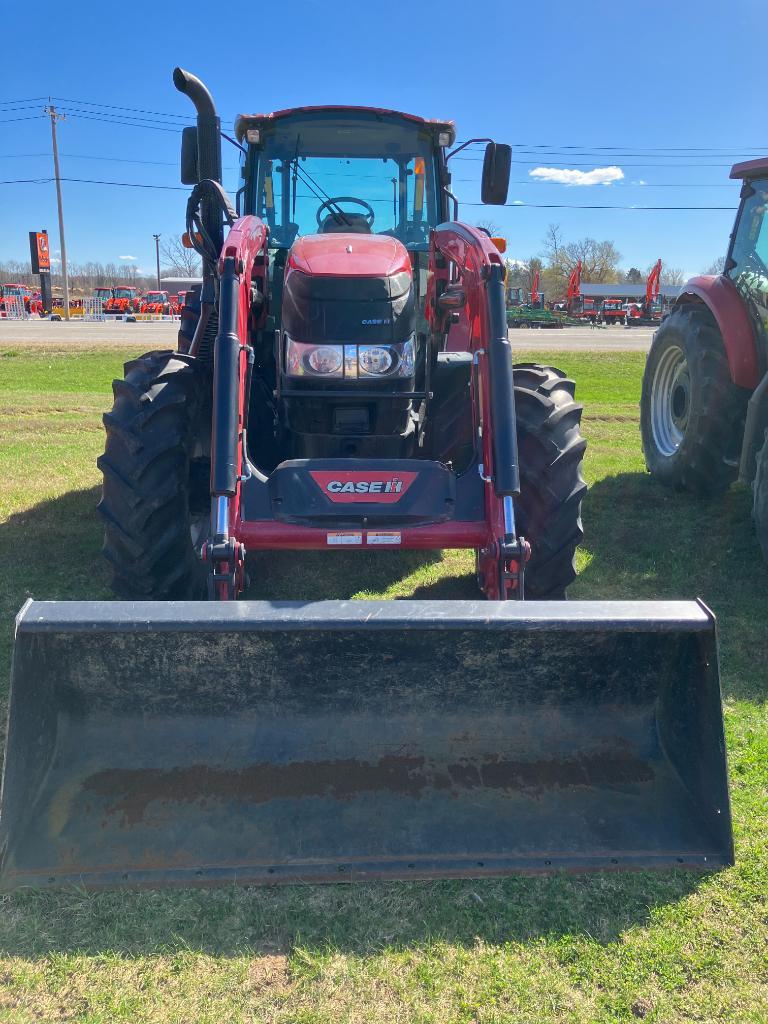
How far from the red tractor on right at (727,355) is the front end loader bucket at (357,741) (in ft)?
10.1

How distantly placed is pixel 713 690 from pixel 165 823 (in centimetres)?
174

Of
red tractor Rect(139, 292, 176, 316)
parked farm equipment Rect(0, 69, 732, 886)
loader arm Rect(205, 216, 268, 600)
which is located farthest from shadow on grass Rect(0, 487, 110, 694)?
red tractor Rect(139, 292, 176, 316)

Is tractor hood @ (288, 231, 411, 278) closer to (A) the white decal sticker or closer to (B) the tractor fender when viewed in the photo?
(A) the white decal sticker

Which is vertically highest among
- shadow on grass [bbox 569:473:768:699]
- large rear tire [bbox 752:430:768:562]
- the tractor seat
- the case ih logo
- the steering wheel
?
the steering wheel

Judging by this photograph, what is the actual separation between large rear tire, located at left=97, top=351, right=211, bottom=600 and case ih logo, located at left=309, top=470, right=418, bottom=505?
73 centimetres

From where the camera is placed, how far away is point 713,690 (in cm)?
254

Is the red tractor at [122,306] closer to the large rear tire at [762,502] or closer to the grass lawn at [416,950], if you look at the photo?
the large rear tire at [762,502]

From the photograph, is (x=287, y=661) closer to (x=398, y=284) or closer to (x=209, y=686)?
(x=209, y=686)

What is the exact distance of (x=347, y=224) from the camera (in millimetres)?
4641

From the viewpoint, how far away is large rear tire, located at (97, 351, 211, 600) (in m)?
3.62

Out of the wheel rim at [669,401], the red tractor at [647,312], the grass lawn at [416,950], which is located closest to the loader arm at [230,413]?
the grass lawn at [416,950]

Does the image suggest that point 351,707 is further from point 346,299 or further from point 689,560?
point 689,560

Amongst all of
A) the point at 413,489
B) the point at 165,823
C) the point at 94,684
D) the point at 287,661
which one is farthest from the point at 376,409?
the point at 165,823

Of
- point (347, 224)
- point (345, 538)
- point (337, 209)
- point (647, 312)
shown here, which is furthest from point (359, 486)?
point (647, 312)
